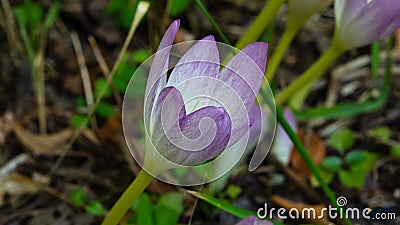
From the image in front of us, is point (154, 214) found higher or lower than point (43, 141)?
higher

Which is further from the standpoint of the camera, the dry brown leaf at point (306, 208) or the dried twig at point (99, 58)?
the dried twig at point (99, 58)

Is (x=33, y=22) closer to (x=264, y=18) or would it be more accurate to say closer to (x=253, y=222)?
(x=264, y=18)

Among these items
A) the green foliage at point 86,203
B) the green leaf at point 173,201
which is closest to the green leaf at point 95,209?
the green foliage at point 86,203

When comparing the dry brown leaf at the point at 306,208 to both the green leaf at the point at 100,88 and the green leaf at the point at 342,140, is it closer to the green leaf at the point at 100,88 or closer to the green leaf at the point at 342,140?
the green leaf at the point at 342,140

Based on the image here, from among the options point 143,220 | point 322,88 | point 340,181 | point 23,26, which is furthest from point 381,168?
point 23,26

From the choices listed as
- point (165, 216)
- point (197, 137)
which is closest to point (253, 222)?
point (197, 137)

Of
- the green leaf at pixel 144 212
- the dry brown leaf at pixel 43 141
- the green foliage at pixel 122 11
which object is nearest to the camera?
the green leaf at pixel 144 212
